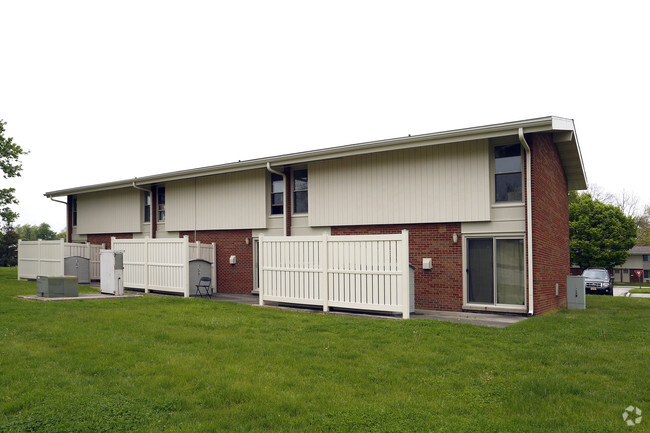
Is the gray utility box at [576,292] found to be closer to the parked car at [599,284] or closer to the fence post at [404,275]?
the fence post at [404,275]

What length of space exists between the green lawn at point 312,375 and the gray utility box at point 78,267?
1019cm

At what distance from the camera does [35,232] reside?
68.5 metres

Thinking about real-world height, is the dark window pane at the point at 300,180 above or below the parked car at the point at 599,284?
above

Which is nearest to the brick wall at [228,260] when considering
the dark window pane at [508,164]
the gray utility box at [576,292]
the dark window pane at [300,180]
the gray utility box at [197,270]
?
the gray utility box at [197,270]

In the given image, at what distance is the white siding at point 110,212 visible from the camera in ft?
68.7

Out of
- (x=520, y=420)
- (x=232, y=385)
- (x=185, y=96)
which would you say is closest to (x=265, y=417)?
(x=232, y=385)

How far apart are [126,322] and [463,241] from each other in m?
8.35

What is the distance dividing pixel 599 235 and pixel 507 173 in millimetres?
32377

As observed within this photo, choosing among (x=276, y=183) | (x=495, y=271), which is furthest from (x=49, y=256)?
(x=495, y=271)

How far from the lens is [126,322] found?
9.30 meters

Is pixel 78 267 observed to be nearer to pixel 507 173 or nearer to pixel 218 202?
pixel 218 202

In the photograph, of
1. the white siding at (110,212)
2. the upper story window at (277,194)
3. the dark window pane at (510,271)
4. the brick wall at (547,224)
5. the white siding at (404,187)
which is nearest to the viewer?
the brick wall at (547,224)

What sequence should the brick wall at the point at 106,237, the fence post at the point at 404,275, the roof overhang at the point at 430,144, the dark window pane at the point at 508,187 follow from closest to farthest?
the fence post at the point at 404,275, the roof overhang at the point at 430,144, the dark window pane at the point at 508,187, the brick wall at the point at 106,237

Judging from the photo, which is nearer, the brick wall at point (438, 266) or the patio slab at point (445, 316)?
the patio slab at point (445, 316)
